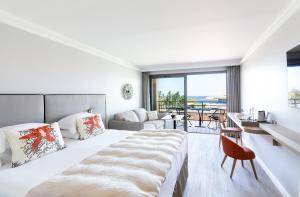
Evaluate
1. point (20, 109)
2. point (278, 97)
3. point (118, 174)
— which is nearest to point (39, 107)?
point (20, 109)

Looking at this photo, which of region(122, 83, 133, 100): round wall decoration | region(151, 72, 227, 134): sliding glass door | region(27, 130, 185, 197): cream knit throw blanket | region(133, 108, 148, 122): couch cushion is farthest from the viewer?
region(151, 72, 227, 134): sliding glass door

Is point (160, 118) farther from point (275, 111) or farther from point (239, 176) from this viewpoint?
point (275, 111)

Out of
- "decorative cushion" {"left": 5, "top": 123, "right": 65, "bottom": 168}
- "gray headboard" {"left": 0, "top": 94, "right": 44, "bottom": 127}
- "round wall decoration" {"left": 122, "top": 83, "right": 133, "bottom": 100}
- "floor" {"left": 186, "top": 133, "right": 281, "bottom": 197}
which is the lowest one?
"floor" {"left": 186, "top": 133, "right": 281, "bottom": 197}

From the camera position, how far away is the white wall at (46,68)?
2133mm

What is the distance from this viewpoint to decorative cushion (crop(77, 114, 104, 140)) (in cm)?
256

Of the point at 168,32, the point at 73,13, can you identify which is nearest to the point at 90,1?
the point at 73,13

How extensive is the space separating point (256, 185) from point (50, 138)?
9.59 ft

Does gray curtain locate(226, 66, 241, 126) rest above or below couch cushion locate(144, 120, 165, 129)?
above

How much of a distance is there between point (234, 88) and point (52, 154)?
16.4ft

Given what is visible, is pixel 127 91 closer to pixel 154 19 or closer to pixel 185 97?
pixel 185 97

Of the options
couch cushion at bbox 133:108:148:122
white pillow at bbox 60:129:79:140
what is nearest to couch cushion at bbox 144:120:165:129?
couch cushion at bbox 133:108:148:122

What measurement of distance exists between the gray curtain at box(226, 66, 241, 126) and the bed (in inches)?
135

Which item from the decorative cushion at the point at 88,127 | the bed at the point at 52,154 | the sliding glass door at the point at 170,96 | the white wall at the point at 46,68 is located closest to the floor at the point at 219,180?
the bed at the point at 52,154

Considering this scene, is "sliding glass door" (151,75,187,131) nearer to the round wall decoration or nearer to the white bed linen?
the round wall decoration
